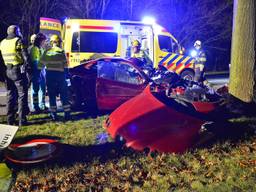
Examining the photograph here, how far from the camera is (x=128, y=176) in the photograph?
15.2 ft

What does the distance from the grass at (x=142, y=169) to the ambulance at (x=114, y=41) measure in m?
7.15

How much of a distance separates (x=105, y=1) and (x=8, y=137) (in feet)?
50.8

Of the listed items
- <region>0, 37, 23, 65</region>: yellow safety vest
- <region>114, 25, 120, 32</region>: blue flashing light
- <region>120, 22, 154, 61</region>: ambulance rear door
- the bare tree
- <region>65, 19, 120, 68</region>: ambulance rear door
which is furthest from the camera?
the bare tree

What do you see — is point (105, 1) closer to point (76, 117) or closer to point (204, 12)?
point (204, 12)

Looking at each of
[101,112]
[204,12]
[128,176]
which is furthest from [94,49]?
[204,12]

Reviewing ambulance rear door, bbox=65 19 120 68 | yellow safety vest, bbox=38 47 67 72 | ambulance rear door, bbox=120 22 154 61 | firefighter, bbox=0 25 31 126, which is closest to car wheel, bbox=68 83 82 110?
yellow safety vest, bbox=38 47 67 72

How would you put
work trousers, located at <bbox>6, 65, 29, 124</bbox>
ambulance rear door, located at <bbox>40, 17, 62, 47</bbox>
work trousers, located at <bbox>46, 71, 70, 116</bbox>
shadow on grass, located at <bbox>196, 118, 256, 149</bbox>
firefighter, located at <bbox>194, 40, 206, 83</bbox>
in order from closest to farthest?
shadow on grass, located at <bbox>196, 118, 256, 149</bbox>, work trousers, located at <bbox>6, 65, 29, 124</bbox>, work trousers, located at <bbox>46, 71, 70, 116</bbox>, firefighter, located at <bbox>194, 40, 206, 83</bbox>, ambulance rear door, located at <bbox>40, 17, 62, 47</bbox>

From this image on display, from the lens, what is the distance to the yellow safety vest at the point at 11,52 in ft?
22.7

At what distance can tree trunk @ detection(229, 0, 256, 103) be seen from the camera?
23.7ft

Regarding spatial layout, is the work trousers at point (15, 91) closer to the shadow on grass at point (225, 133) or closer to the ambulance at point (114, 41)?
the shadow on grass at point (225, 133)

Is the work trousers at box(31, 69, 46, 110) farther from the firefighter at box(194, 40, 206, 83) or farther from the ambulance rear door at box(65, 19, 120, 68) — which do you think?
the firefighter at box(194, 40, 206, 83)

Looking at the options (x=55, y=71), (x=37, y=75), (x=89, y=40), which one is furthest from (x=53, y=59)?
(x=89, y=40)

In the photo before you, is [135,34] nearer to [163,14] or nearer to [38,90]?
[38,90]

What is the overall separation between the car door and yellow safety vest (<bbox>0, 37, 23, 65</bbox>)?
170cm
